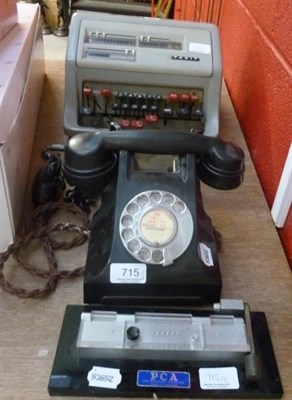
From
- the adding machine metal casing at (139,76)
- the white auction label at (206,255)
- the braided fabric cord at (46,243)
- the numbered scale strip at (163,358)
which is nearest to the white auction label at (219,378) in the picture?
the numbered scale strip at (163,358)

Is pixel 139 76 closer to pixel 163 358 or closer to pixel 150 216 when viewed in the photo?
pixel 150 216

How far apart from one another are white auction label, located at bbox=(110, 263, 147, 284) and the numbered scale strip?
0.04 metres

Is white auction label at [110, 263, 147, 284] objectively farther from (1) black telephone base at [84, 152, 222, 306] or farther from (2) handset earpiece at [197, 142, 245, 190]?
(2) handset earpiece at [197, 142, 245, 190]

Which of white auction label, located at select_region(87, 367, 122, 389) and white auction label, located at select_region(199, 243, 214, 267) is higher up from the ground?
white auction label, located at select_region(199, 243, 214, 267)

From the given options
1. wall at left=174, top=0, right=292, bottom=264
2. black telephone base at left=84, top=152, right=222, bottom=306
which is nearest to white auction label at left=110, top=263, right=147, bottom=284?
black telephone base at left=84, top=152, right=222, bottom=306

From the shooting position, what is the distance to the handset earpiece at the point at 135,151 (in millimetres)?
560

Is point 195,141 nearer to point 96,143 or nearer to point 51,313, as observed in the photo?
point 96,143

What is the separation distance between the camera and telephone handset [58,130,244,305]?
1.74 ft

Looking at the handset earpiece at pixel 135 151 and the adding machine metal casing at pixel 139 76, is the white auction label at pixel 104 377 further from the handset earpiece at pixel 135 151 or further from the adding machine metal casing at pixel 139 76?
the adding machine metal casing at pixel 139 76

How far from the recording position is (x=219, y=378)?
1.62ft

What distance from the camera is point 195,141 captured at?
57 centimetres

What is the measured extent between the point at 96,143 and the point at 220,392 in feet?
1.13

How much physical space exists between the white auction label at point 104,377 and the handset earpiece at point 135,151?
0.78 ft

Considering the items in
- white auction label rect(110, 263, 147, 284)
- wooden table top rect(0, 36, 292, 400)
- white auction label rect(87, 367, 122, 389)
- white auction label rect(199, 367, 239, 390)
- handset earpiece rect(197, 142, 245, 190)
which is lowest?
wooden table top rect(0, 36, 292, 400)
